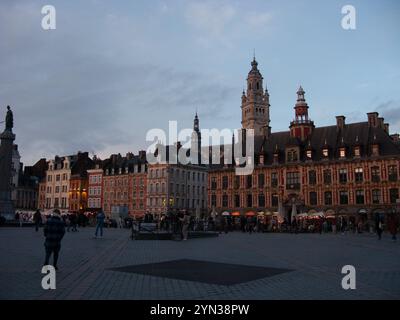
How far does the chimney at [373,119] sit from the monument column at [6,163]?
1767 inches

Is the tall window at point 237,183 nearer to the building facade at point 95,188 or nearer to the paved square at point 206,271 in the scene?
the building facade at point 95,188

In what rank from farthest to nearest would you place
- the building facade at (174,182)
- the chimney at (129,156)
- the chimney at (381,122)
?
the chimney at (129,156) < the building facade at (174,182) < the chimney at (381,122)

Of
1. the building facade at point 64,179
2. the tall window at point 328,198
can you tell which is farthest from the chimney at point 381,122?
the building facade at point 64,179

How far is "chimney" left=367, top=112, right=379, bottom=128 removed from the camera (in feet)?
180

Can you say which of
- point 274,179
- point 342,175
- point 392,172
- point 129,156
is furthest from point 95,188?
point 392,172

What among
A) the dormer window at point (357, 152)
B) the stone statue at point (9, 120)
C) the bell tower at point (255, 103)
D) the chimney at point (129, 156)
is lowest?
the dormer window at point (357, 152)

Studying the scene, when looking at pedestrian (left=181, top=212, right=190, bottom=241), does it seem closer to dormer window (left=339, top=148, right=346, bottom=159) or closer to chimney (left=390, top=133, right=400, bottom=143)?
dormer window (left=339, top=148, right=346, bottom=159)

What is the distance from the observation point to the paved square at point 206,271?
33.9 ft

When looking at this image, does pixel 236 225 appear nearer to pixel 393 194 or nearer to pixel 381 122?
pixel 393 194

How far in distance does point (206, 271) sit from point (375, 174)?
46229 millimetres

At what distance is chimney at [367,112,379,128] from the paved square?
48110mm

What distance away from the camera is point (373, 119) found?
55156 mm

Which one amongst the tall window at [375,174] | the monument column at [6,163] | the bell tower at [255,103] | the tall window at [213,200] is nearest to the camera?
the monument column at [6,163]
